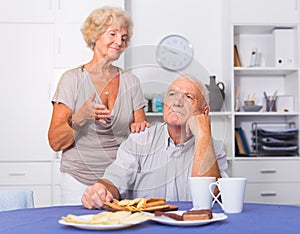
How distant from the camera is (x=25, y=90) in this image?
129 inches

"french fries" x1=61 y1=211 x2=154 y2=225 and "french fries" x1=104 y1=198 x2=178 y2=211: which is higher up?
"french fries" x1=61 y1=211 x2=154 y2=225

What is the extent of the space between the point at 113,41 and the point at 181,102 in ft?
1.64

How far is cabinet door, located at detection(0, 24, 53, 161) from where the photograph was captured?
3.25 m

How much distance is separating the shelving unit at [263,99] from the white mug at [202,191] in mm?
2086

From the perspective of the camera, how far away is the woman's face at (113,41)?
200 centimetres

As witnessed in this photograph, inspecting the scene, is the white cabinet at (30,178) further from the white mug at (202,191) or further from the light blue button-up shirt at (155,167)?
the white mug at (202,191)

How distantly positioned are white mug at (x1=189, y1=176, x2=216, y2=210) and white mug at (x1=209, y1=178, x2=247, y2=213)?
0.04 metres

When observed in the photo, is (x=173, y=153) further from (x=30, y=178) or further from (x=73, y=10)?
(x=73, y=10)

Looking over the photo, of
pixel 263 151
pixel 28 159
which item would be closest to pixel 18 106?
pixel 28 159

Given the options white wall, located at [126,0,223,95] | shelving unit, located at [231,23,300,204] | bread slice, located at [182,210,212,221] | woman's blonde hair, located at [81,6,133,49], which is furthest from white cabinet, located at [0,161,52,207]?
bread slice, located at [182,210,212,221]

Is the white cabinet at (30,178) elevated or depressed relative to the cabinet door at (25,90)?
depressed

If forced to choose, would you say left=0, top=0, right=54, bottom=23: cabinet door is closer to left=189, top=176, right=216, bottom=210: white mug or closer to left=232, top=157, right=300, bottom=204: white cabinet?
left=232, top=157, right=300, bottom=204: white cabinet

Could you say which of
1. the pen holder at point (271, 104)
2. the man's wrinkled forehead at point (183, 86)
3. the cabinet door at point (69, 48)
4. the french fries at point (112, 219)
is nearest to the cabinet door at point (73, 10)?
the cabinet door at point (69, 48)

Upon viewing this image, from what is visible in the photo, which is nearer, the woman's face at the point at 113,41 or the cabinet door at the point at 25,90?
the woman's face at the point at 113,41
